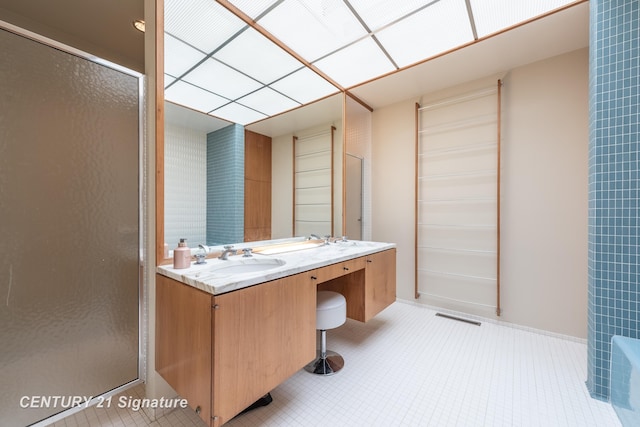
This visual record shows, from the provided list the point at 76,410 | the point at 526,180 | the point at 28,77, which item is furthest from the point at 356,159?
the point at 76,410

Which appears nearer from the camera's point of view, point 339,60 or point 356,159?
point 339,60

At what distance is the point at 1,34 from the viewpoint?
1.15m

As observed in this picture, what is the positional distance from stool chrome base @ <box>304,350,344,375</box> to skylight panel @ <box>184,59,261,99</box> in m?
2.00

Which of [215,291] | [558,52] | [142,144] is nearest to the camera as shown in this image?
[215,291]

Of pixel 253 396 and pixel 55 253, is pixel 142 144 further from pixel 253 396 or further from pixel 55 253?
pixel 253 396

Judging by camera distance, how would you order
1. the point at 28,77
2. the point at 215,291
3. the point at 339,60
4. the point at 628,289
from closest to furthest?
the point at 215,291
the point at 28,77
the point at 628,289
the point at 339,60

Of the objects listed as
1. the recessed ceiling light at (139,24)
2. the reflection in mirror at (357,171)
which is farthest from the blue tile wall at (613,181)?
the recessed ceiling light at (139,24)

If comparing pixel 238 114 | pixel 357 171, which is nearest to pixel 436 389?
pixel 357 171

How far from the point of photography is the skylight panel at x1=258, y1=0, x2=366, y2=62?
5.45ft

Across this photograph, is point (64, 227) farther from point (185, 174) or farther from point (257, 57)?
point (257, 57)

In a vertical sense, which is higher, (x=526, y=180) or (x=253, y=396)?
(x=526, y=180)

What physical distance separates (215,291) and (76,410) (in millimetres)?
1317

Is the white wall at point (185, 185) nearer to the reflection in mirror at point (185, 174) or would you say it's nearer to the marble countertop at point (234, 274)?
the reflection in mirror at point (185, 174)

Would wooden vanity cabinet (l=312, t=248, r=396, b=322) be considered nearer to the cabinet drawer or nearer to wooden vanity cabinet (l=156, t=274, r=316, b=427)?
the cabinet drawer
